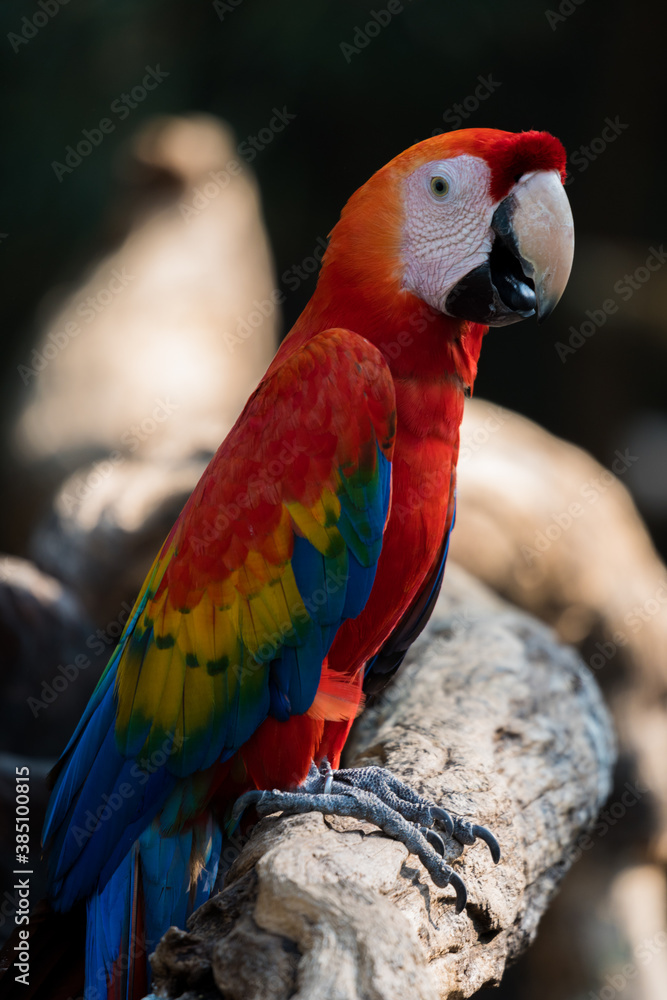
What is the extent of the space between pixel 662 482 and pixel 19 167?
4231mm

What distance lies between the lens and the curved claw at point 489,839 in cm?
151

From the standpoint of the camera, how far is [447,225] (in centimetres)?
155

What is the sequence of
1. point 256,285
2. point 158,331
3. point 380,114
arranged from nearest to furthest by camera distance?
point 158,331
point 256,285
point 380,114

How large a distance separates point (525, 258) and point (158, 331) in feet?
7.46

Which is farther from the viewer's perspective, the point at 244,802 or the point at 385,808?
the point at 244,802

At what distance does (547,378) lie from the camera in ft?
17.4

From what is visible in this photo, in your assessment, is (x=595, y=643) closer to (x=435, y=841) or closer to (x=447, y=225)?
(x=435, y=841)

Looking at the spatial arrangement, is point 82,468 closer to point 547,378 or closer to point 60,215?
point 60,215

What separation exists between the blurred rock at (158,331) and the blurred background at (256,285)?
0.01 meters

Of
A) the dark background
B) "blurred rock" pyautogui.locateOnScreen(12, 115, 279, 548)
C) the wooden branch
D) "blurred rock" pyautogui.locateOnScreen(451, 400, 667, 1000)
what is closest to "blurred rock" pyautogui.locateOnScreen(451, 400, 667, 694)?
"blurred rock" pyautogui.locateOnScreen(451, 400, 667, 1000)

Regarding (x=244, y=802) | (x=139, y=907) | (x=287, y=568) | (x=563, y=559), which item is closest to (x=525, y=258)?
(x=287, y=568)

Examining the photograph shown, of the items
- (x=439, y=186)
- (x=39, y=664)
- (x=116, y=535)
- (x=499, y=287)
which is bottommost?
(x=39, y=664)

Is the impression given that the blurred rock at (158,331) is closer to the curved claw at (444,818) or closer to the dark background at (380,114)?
the dark background at (380,114)

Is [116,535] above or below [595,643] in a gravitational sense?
below
